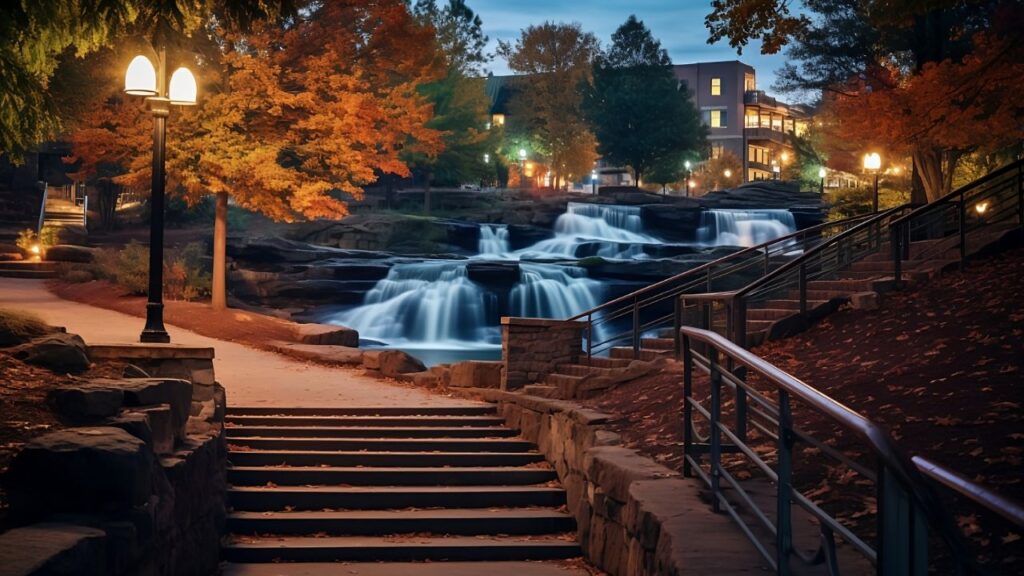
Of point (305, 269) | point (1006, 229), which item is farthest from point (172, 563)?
point (305, 269)

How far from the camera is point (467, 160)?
170 ft

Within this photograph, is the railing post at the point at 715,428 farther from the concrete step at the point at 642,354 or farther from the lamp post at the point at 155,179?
the concrete step at the point at 642,354

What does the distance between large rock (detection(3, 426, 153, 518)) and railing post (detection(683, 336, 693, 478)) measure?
3.53 metres

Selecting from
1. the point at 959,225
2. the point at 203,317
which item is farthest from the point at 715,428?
the point at 203,317

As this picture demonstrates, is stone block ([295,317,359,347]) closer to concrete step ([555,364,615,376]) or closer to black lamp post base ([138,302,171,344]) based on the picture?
concrete step ([555,364,615,376])

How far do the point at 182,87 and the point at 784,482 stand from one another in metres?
9.54

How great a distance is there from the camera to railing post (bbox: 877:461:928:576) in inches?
108

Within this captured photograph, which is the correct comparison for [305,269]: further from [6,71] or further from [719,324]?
[6,71]

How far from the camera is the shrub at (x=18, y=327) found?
860 cm

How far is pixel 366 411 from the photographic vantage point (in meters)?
13.1

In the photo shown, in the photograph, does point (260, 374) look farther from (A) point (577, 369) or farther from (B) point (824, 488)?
(B) point (824, 488)

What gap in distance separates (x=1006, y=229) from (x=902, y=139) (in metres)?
4.95

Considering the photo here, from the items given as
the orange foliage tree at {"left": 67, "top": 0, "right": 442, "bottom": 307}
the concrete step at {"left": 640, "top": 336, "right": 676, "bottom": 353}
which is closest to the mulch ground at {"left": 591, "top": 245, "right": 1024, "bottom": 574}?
the concrete step at {"left": 640, "top": 336, "right": 676, "bottom": 353}

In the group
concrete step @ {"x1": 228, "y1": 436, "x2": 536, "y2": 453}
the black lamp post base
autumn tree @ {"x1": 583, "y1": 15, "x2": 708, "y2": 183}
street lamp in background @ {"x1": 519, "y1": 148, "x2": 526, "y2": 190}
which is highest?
autumn tree @ {"x1": 583, "y1": 15, "x2": 708, "y2": 183}
